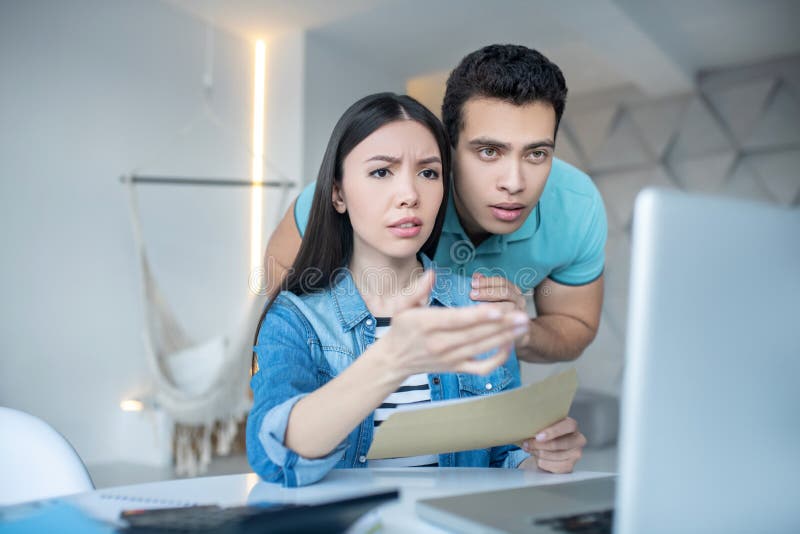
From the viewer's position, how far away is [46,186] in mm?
2592

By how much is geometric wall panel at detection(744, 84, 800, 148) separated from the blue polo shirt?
280cm

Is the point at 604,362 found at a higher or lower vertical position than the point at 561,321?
higher

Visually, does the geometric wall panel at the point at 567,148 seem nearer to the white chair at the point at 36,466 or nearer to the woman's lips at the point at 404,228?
the woman's lips at the point at 404,228

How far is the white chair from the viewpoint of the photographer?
0.70 metres

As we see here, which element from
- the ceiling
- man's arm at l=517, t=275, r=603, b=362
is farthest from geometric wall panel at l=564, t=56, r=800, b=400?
man's arm at l=517, t=275, r=603, b=362

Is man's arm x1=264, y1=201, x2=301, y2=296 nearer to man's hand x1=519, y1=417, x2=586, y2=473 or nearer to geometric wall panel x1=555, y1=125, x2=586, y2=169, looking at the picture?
man's hand x1=519, y1=417, x2=586, y2=473

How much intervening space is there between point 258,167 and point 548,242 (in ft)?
7.84

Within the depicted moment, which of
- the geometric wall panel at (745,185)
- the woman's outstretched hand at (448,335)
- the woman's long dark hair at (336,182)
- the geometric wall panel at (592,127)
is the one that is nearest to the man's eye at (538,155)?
the woman's long dark hair at (336,182)

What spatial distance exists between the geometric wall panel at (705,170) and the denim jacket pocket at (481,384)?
10.6 feet

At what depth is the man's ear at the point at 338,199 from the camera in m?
→ 1.00

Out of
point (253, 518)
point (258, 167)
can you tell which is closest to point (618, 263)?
point (258, 167)

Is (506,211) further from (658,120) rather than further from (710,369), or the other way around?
(658,120)

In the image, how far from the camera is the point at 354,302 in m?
0.92

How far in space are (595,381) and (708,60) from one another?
197 cm
